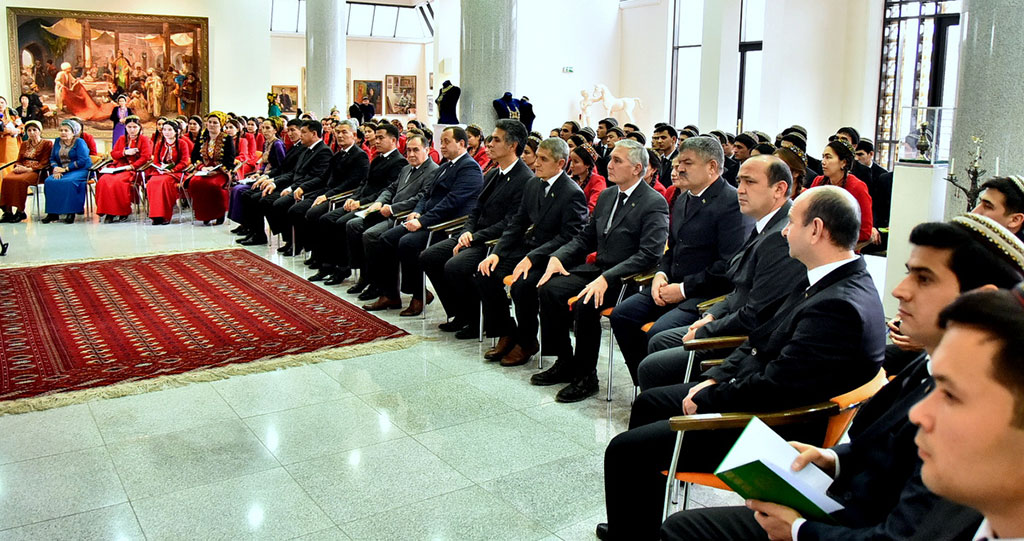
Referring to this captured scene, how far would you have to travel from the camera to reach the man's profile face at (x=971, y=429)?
4.14 feet

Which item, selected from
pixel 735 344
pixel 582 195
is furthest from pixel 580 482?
pixel 582 195

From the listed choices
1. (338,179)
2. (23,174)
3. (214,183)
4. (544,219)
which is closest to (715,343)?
(544,219)

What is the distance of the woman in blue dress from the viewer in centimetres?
1191

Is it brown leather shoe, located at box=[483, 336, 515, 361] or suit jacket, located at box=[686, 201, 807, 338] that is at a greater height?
suit jacket, located at box=[686, 201, 807, 338]

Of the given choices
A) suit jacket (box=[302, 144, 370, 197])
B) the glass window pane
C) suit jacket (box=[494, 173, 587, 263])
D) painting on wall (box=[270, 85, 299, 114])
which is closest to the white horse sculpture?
the glass window pane

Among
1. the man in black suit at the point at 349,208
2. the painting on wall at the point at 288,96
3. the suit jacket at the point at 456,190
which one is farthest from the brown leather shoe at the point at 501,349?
the painting on wall at the point at 288,96

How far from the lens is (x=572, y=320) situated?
5223 millimetres

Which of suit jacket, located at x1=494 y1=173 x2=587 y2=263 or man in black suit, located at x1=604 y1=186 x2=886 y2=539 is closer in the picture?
man in black suit, located at x1=604 y1=186 x2=886 y2=539

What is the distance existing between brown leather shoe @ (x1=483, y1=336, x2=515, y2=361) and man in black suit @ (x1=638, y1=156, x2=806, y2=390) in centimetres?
178

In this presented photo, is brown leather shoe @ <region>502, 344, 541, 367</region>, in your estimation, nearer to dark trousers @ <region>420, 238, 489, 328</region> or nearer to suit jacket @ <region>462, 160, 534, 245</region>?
dark trousers @ <region>420, 238, 489, 328</region>

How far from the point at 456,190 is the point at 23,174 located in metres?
8.12

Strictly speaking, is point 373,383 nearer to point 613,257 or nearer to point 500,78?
point 613,257

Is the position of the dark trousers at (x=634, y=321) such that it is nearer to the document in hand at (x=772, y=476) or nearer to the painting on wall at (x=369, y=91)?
the document in hand at (x=772, y=476)

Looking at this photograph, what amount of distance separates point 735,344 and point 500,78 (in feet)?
23.4
